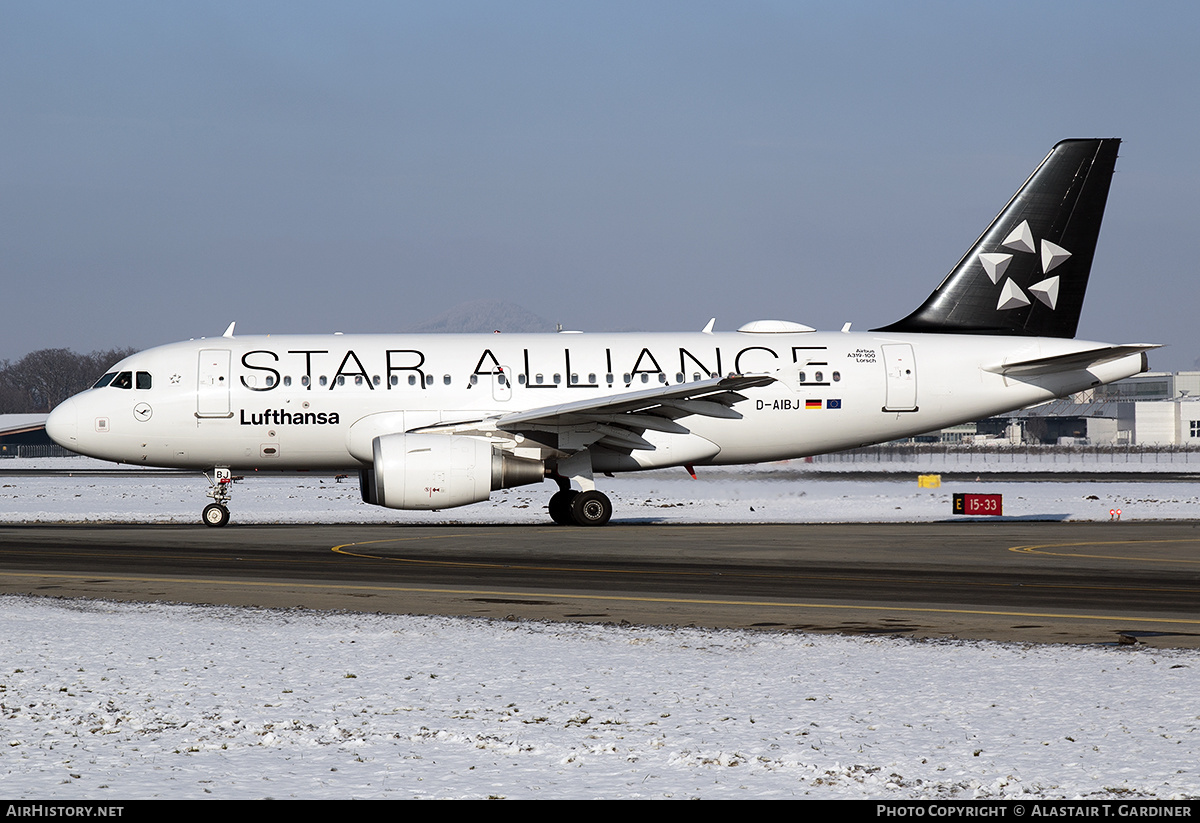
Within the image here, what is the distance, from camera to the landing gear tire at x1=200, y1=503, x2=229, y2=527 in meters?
26.8

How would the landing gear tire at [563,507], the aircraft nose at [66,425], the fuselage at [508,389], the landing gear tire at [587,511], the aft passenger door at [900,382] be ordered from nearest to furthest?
the landing gear tire at [587,511] < the landing gear tire at [563,507] < the fuselage at [508,389] < the aircraft nose at [66,425] < the aft passenger door at [900,382]

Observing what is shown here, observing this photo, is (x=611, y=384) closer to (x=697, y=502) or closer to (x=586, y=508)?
(x=586, y=508)

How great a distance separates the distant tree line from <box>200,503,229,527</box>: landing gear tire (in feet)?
443

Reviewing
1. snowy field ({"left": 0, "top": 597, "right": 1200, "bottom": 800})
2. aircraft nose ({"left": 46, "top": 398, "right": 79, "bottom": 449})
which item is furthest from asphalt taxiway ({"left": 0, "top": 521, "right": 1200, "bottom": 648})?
aircraft nose ({"left": 46, "top": 398, "right": 79, "bottom": 449})

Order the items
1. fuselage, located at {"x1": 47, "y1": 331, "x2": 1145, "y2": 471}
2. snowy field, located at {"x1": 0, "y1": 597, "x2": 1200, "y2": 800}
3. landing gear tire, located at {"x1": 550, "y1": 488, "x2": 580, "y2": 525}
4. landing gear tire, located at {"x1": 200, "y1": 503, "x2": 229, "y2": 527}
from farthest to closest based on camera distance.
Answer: fuselage, located at {"x1": 47, "y1": 331, "x2": 1145, "y2": 471} → landing gear tire, located at {"x1": 200, "y1": 503, "x2": 229, "y2": 527} → landing gear tire, located at {"x1": 550, "y1": 488, "x2": 580, "y2": 525} → snowy field, located at {"x1": 0, "y1": 597, "x2": 1200, "y2": 800}

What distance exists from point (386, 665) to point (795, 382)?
63.7 feet

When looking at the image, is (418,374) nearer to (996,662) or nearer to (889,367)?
(889,367)

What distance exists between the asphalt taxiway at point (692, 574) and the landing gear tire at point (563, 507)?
1294 mm

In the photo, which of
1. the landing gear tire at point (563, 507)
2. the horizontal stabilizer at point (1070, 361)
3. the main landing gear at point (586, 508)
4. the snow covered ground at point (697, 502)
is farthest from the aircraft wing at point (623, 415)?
the horizontal stabilizer at point (1070, 361)

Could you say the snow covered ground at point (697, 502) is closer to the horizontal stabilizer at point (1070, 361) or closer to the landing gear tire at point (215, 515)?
the landing gear tire at point (215, 515)

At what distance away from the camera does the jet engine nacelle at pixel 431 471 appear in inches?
941

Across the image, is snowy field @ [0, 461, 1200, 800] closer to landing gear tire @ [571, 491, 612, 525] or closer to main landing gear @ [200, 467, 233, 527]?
landing gear tire @ [571, 491, 612, 525]

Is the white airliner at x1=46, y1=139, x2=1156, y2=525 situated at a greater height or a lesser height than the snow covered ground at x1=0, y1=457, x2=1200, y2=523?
greater

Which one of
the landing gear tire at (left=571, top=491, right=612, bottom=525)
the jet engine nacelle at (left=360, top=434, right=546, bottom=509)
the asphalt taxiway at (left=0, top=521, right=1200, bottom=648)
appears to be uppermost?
the jet engine nacelle at (left=360, top=434, right=546, bottom=509)
